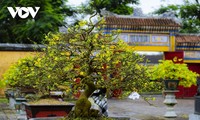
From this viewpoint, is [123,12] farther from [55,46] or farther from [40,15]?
[55,46]

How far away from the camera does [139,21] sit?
18.7 meters

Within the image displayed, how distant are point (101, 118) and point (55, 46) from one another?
1.14 m

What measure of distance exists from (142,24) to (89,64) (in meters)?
12.6

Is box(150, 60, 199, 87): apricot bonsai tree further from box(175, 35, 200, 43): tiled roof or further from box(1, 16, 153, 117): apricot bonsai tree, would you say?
box(175, 35, 200, 43): tiled roof

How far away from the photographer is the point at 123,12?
26.0 meters

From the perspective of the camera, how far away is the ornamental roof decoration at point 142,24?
59.9 ft

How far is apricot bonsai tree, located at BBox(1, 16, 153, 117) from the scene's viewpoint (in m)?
6.07

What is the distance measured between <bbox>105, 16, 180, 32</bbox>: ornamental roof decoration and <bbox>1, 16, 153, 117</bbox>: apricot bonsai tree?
467 inches

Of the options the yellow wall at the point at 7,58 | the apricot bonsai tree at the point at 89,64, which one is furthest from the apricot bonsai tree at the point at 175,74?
the yellow wall at the point at 7,58

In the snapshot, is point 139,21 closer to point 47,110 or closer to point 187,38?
point 187,38

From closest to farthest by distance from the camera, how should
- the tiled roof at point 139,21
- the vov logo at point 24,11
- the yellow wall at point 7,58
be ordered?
the yellow wall at point 7,58, the tiled roof at point 139,21, the vov logo at point 24,11

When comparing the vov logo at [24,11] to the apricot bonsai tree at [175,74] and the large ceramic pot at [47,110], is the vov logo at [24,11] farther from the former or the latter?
the large ceramic pot at [47,110]

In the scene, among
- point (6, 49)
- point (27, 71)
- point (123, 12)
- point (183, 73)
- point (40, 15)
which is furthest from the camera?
point (123, 12)

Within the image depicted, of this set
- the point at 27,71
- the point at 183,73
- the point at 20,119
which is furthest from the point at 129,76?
the point at 183,73
